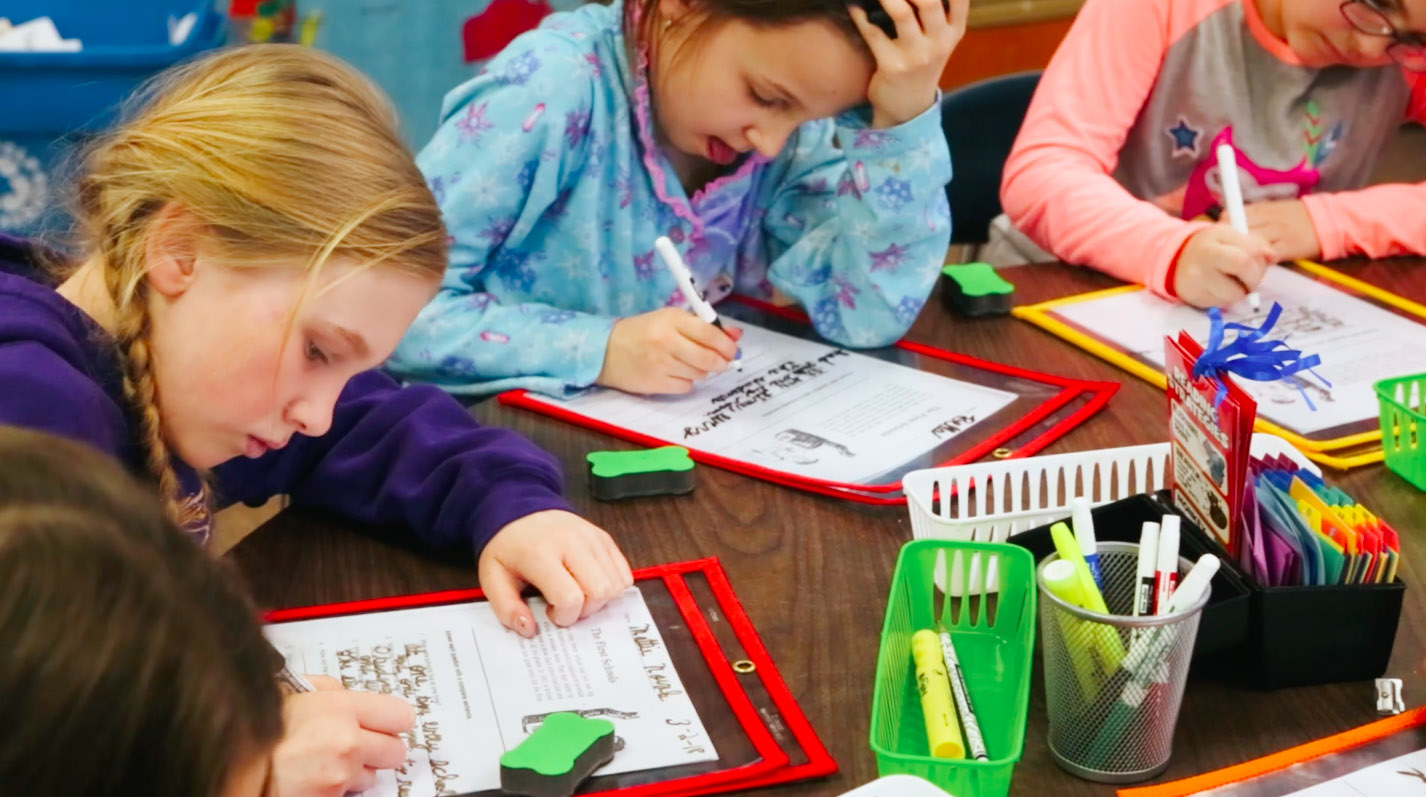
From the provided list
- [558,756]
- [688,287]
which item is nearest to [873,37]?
[688,287]

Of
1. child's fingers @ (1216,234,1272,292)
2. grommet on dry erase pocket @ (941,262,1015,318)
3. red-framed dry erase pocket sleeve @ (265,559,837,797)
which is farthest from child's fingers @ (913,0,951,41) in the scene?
red-framed dry erase pocket sleeve @ (265,559,837,797)

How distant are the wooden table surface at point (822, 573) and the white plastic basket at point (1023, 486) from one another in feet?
0.14

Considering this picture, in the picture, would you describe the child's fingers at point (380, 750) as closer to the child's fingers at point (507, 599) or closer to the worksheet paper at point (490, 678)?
the worksheet paper at point (490, 678)

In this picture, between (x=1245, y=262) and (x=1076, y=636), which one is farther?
(x=1245, y=262)

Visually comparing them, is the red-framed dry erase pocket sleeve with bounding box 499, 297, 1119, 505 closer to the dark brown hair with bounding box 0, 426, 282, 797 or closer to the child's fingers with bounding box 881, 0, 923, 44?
the child's fingers with bounding box 881, 0, 923, 44

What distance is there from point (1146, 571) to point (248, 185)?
54 cm

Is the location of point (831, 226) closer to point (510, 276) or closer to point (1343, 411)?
point (510, 276)

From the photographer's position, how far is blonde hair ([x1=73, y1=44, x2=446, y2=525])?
823 millimetres

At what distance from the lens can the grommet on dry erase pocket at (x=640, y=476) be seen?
97cm

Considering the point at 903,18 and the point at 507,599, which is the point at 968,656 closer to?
the point at 507,599

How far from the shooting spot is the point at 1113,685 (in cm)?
67

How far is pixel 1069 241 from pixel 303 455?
32.0 inches

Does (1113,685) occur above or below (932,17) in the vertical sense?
below

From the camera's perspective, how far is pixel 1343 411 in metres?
1.08
